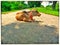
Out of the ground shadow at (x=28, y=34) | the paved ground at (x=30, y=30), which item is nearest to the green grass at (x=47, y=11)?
the paved ground at (x=30, y=30)

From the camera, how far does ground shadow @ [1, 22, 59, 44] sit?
1524 mm

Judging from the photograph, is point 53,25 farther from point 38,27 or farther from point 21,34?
point 21,34

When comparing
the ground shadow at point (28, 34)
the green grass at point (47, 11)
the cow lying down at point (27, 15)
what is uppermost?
the green grass at point (47, 11)

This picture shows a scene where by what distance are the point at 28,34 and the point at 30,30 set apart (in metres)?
0.06

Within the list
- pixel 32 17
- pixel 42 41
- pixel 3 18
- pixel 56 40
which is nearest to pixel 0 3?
pixel 3 18

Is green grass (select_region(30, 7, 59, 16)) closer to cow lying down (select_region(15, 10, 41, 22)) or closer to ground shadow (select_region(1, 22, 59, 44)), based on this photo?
cow lying down (select_region(15, 10, 41, 22))

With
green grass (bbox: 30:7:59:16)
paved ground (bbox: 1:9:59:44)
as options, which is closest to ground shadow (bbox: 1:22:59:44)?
paved ground (bbox: 1:9:59:44)

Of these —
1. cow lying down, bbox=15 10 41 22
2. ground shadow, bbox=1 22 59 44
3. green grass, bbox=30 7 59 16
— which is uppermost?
green grass, bbox=30 7 59 16

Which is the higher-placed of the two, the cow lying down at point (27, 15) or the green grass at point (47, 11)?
the green grass at point (47, 11)

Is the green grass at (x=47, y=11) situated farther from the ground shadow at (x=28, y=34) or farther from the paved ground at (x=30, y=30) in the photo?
the ground shadow at (x=28, y=34)

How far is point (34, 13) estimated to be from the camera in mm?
1567

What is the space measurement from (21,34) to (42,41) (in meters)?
0.30

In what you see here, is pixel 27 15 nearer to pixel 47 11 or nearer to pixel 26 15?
pixel 26 15

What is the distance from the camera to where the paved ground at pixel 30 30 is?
1526 millimetres
